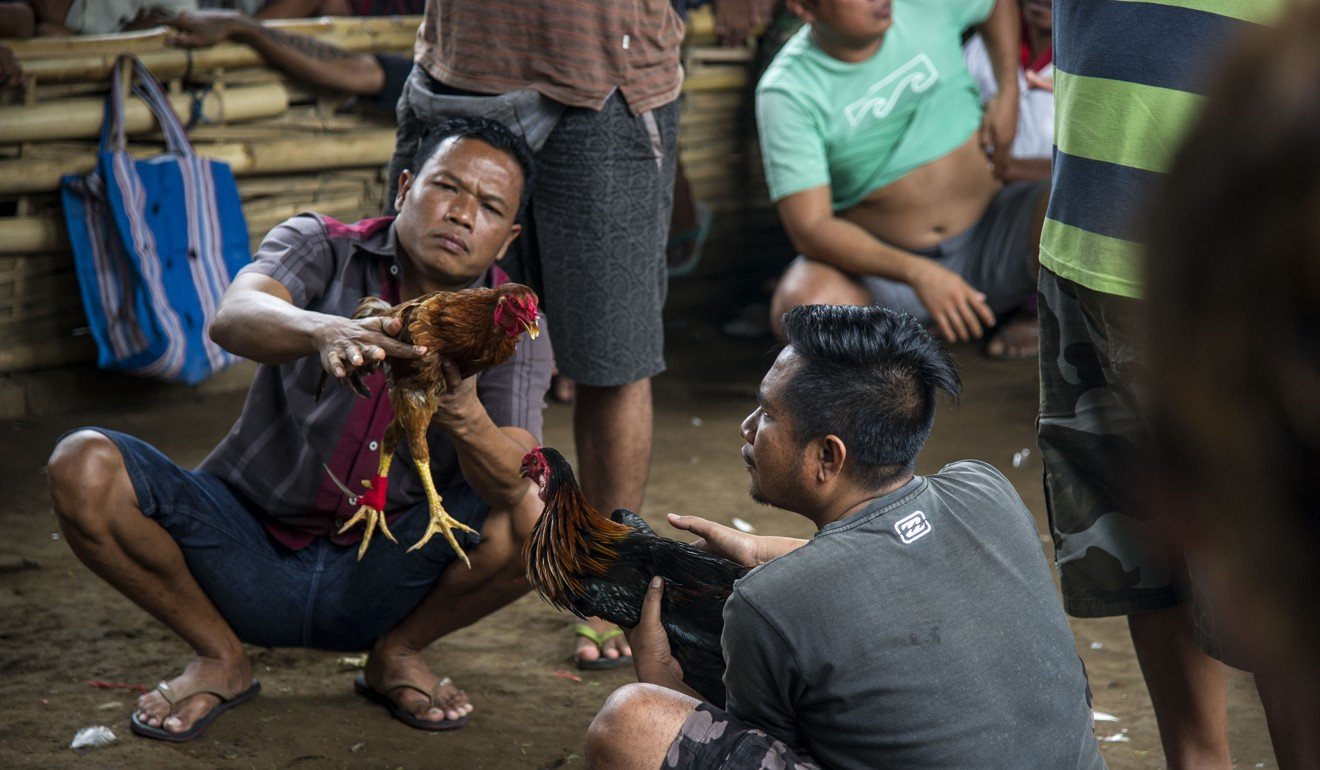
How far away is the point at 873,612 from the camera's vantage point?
5.79 feet

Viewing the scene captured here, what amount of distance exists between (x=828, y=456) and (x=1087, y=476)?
557mm

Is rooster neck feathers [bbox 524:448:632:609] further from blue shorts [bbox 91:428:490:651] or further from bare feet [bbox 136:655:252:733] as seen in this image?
bare feet [bbox 136:655:252:733]

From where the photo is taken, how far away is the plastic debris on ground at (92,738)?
2.64 metres

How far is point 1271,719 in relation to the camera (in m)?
1.86

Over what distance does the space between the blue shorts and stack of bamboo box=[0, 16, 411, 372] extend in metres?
2.35

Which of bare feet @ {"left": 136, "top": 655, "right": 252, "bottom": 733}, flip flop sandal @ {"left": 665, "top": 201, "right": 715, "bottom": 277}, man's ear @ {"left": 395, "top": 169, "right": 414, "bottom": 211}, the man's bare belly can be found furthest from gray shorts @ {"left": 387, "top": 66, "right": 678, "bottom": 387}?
flip flop sandal @ {"left": 665, "top": 201, "right": 715, "bottom": 277}

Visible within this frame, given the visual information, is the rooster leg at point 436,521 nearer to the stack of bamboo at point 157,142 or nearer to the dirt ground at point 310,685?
the dirt ground at point 310,685

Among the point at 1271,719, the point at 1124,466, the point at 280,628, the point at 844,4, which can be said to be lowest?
the point at 280,628

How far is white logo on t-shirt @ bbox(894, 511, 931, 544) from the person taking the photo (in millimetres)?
1823

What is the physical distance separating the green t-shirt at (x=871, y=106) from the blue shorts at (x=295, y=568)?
2.68 meters

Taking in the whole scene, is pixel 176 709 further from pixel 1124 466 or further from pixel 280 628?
pixel 1124 466

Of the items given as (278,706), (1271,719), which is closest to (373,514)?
(278,706)

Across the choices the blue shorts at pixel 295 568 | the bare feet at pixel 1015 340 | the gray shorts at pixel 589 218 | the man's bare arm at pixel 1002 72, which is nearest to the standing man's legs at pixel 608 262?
the gray shorts at pixel 589 218

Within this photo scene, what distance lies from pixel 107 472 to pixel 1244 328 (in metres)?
2.44
